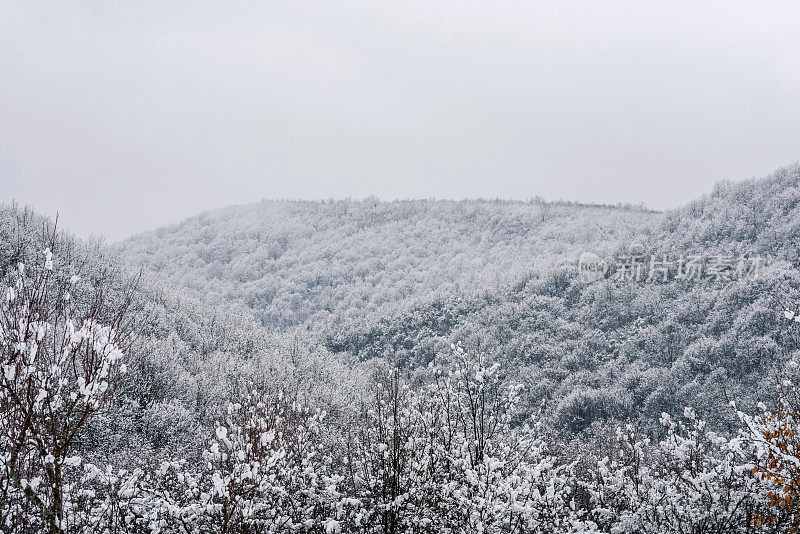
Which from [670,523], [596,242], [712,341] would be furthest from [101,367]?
[596,242]

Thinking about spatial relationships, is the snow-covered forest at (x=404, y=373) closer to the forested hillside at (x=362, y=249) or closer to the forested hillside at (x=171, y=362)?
the forested hillside at (x=171, y=362)

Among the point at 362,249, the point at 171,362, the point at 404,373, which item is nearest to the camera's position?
the point at 171,362

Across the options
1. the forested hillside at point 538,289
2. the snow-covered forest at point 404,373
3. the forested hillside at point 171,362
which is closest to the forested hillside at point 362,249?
the forested hillside at point 538,289

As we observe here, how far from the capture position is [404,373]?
207 ft

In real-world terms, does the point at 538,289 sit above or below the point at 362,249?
below

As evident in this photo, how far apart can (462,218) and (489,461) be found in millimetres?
130155

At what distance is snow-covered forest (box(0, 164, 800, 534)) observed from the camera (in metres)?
7.12

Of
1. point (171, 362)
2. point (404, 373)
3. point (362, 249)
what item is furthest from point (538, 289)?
point (362, 249)

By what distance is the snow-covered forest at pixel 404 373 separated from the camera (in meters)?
7.12

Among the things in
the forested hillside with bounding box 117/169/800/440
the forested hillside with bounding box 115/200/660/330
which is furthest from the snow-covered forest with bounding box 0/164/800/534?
the forested hillside with bounding box 115/200/660/330

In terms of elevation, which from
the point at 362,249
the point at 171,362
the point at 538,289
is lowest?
the point at 171,362

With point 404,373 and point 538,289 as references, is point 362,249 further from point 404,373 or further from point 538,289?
point 404,373

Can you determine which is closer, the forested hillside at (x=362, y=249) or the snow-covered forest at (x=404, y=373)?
the snow-covered forest at (x=404, y=373)

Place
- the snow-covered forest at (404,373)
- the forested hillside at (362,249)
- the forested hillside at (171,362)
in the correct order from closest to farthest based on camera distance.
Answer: the snow-covered forest at (404,373) → the forested hillside at (171,362) → the forested hillside at (362,249)
